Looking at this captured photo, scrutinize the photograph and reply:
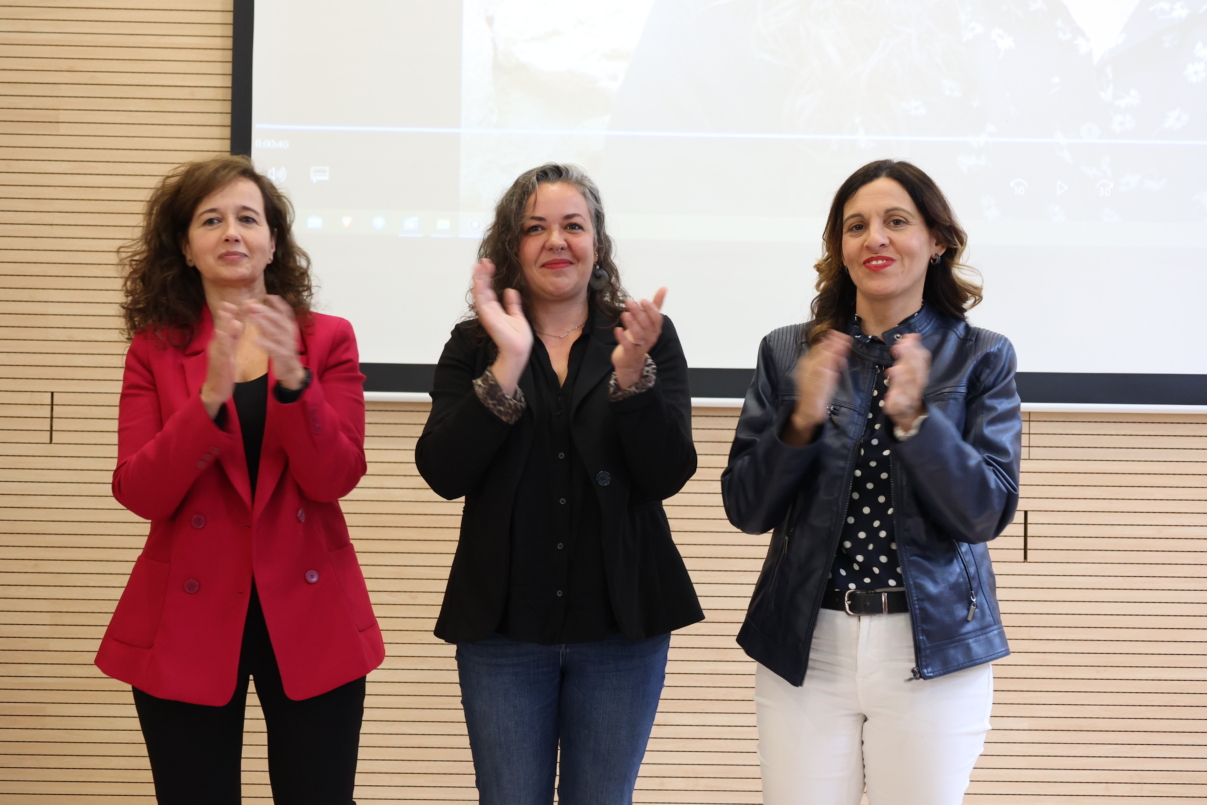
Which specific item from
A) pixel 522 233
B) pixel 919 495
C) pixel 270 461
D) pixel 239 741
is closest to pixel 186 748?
pixel 239 741

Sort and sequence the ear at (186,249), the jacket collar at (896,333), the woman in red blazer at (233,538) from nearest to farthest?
the woman in red blazer at (233,538) → the jacket collar at (896,333) → the ear at (186,249)

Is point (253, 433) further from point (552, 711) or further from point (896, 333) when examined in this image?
point (896, 333)

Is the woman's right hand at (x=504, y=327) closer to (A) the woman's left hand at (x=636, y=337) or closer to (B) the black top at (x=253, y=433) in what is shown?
(A) the woman's left hand at (x=636, y=337)

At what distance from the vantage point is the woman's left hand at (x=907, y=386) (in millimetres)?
1514

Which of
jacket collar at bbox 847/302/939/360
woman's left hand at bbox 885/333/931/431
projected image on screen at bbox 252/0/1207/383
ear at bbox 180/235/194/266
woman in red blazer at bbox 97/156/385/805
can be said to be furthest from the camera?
projected image on screen at bbox 252/0/1207/383

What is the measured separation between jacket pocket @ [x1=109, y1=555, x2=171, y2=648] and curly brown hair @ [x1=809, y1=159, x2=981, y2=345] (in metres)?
1.30

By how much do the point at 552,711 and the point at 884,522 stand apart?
0.71 meters

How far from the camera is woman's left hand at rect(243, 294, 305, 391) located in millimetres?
1590

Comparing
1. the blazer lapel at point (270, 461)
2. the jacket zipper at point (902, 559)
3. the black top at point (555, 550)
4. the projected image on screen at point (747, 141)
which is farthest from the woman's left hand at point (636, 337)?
the projected image on screen at point (747, 141)

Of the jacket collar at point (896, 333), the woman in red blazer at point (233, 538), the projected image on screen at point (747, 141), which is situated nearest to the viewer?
the woman in red blazer at point (233, 538)

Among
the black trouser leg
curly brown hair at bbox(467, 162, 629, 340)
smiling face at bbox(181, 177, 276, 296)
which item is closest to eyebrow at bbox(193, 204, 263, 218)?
smiling face at bbox(181, 177, 276, 296)

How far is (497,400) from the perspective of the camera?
164cm

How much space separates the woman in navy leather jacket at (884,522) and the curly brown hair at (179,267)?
99 centimetres

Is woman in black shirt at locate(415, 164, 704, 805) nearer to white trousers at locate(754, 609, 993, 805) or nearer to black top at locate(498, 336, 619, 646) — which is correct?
black top at locate(498, 336, 619, 646)
